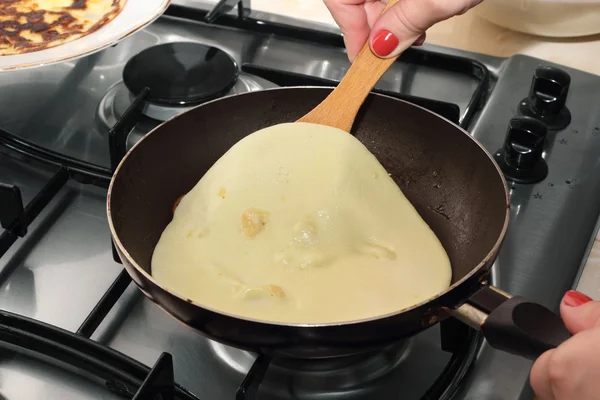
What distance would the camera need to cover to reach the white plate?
82 centimetres

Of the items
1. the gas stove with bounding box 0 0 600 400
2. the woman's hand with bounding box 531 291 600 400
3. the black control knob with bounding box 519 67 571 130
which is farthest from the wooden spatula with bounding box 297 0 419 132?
the woman's hand with bounding box 531 291 600 400

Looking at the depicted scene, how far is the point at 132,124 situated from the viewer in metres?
0.82

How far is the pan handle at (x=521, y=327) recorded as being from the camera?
470 mm

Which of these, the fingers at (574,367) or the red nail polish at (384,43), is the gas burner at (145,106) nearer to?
the red nail polish at (384,43)

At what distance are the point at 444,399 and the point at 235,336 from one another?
0.19 m

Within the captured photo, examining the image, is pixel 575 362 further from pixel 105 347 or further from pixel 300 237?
pixel 105 347

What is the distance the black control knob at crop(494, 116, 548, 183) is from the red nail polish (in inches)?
6.7

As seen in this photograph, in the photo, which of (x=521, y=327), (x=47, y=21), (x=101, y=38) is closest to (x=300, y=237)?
(x=521, y=327)

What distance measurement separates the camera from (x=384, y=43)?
28.4 inches

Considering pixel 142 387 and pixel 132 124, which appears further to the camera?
pixel 132 124

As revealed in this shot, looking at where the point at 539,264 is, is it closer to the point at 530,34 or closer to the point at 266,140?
the point at 266,140

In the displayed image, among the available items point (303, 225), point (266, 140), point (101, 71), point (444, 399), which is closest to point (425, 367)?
point (444, 399)

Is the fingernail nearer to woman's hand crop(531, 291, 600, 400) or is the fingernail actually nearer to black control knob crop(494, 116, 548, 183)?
woman's hand crop(531, 291, 600, 400)

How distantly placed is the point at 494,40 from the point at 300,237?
61cm
